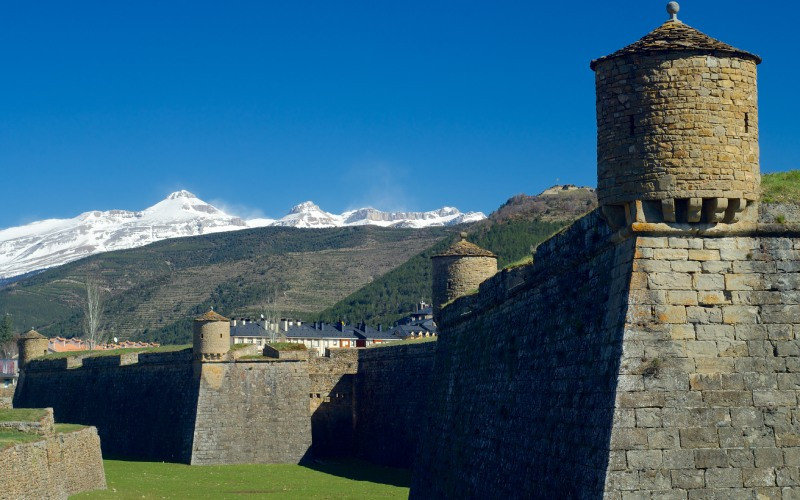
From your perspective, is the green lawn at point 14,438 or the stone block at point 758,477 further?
the green lawn at point 14,438

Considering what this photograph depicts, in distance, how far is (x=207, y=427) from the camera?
49.4 metres

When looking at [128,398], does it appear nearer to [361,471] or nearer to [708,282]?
[361,471]

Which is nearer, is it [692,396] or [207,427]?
[692,396]

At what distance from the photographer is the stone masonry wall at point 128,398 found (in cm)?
5138

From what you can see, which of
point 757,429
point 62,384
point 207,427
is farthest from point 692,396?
point 62,384

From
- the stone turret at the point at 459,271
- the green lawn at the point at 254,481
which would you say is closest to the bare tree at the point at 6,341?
the green lawn at the point at 254,481

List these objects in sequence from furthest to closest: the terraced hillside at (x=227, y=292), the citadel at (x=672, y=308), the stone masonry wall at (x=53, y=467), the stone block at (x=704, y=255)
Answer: the terraced hillside at (x=227, y=292), the stone masonry wall at (x=53, y=467), the stone block at (x=704, y=255), the citadel at (x=672, y=308)

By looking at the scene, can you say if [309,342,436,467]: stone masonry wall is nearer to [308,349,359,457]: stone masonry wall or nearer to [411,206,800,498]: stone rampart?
[308,349,359,457]: stone masonry wall

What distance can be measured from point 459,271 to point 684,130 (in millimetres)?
22461

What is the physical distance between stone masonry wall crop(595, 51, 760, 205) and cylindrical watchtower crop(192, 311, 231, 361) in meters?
36.8

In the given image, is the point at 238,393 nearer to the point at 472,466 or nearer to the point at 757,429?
the point at 472,466

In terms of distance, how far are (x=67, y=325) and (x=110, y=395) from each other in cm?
11781

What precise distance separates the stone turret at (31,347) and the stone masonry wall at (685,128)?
191 ft

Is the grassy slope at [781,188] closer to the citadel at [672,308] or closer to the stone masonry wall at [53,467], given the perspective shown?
the citadel at [672,308]
